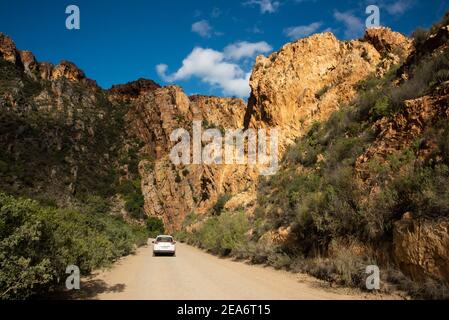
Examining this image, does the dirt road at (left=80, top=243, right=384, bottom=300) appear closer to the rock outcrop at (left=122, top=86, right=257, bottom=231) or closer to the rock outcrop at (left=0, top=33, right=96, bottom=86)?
the rock outcrop at (left=122, top=86, right=257, bottom=231)

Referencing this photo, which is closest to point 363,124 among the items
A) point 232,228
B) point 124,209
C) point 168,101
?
point 232,228

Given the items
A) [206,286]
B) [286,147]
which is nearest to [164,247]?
[206,286]

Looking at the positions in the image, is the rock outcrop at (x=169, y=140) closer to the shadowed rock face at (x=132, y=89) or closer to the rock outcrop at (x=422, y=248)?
the shadowed rock face at (x=132, y=89)

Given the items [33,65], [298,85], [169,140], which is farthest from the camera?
[33,65]

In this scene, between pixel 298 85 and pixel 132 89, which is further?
pixel 132 89

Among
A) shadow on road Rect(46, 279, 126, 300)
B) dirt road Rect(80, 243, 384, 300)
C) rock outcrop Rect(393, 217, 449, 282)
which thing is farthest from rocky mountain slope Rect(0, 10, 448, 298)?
A: shadow on road Rect(46, 279, 126, 300)

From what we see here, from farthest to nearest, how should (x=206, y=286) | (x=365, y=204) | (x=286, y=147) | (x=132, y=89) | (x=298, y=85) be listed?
(x=132, y=89) < (x=298, y=85) < (x=286, y=147) < (x=365, y=204) < (x=206, y=286)

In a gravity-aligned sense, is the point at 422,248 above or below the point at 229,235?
above

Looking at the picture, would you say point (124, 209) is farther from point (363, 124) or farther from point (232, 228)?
point (363, 124)

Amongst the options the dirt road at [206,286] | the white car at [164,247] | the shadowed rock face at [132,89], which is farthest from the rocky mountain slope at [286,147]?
the white car at [164,247]

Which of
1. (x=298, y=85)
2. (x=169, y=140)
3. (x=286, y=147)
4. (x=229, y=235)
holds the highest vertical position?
(x=169, y=140)

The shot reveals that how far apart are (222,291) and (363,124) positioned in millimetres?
11140

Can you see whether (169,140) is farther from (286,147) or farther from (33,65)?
(286,147)

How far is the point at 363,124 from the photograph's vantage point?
16344mm
